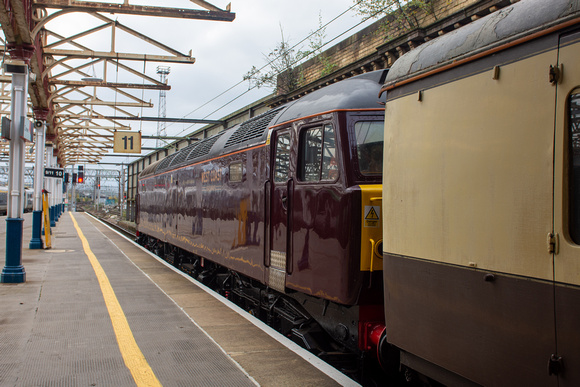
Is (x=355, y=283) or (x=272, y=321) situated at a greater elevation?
(x=355, y=283)

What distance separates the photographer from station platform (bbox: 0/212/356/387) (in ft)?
15.2

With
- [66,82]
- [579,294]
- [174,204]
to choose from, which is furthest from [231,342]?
[66,82]

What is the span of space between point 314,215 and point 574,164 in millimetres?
2942

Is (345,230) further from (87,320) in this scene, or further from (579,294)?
(87,320)

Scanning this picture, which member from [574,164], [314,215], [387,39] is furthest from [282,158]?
[387,39]

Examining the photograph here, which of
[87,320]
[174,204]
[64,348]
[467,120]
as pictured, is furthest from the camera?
[174,204]

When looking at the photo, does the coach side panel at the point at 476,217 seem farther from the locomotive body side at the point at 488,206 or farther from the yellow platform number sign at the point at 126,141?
the yellow platform number sign at the point at 126,141

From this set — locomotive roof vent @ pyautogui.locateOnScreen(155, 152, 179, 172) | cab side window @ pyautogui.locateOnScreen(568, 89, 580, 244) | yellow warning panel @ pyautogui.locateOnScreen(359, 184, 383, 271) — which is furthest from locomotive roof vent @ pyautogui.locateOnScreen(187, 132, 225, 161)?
cab side window @ pyautogui.locateOnScreen(568, 89, 580, 244)

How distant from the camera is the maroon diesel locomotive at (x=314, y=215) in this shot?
4.73 meters

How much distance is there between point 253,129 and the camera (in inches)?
296

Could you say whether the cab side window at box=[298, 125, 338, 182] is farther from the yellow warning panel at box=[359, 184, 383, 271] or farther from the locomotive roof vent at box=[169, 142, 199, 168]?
the locomotive roof vent at box=[169, 142, 199, 168]

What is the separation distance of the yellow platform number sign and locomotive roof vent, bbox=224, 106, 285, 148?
54.8 feet

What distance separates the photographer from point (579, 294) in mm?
2477

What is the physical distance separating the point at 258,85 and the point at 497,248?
57.5ft
